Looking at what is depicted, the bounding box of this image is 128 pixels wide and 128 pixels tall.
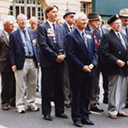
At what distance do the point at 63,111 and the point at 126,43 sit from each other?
5.94 feet

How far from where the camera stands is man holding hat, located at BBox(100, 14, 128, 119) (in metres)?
6.99

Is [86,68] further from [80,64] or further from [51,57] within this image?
[51,57]

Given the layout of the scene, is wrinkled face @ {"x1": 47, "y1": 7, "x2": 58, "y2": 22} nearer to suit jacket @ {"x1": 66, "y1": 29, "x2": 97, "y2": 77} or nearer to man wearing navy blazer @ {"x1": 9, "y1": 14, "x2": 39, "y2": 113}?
suit jacket @ {"x1": 66, "y1": 29, "x2": 97, "y2": 77}

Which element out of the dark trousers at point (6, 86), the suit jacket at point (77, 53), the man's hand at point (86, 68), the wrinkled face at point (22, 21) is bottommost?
the dark trousers at point (6, 86)

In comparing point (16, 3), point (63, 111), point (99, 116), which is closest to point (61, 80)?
point (63, 111)

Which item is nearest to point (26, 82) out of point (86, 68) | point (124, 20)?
point (86, 68)

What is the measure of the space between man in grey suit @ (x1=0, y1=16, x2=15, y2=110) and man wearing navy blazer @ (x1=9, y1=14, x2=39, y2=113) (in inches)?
12.9

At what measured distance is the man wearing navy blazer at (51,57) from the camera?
6750 mm

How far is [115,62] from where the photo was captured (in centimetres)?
692

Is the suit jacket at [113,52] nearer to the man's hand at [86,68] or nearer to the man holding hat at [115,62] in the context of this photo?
the man holding hat at [115,62]

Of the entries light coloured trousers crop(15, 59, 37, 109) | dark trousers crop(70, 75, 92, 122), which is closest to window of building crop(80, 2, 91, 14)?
light coloured trousers crop(15, 59, 37, 109)

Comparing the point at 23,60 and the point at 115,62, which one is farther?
the point at 23,60

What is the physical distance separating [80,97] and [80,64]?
0.63 m

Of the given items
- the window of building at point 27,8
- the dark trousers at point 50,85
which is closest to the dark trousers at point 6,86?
the dark trousers at point 50,85
